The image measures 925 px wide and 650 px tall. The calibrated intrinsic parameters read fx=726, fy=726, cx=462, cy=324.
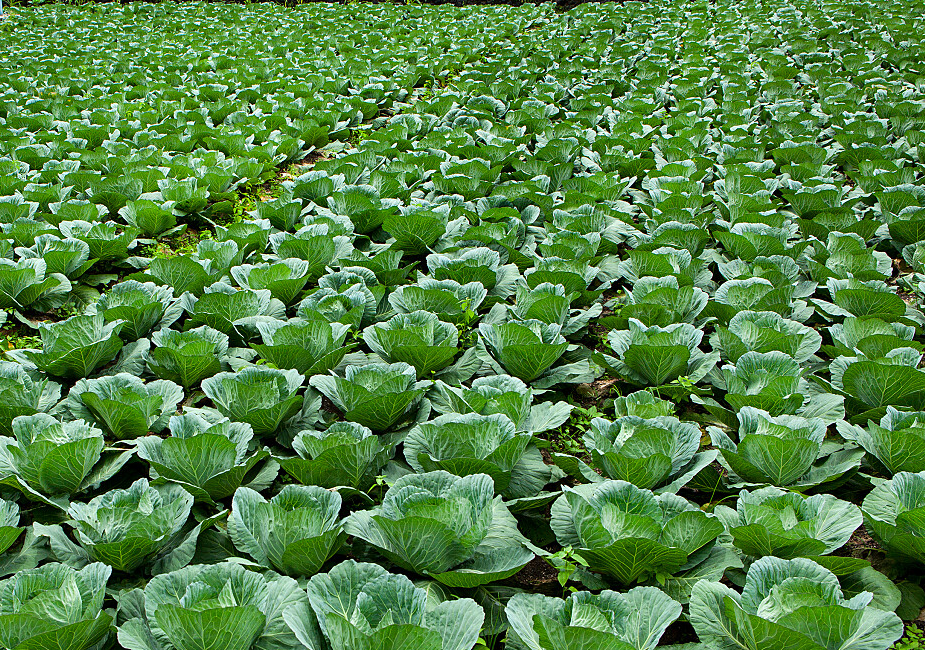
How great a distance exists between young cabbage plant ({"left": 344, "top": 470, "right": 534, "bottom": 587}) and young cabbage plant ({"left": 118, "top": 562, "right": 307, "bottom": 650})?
29 cm

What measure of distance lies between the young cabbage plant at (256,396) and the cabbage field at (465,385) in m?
0.02

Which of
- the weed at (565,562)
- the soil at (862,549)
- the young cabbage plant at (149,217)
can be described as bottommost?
the soil at (862,549)

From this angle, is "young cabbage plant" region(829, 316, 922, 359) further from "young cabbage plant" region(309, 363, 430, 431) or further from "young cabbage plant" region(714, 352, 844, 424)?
"young cabbage plant" region(309, 363, 430, 431)

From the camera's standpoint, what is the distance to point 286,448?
280 centimetres

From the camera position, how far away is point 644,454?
2.50 m

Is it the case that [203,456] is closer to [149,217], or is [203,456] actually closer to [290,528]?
[290,528]

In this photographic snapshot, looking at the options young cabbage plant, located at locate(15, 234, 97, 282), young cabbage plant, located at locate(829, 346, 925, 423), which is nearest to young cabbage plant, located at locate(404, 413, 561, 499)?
young cabbage plant, located at locate(829, 346, 925, 423)

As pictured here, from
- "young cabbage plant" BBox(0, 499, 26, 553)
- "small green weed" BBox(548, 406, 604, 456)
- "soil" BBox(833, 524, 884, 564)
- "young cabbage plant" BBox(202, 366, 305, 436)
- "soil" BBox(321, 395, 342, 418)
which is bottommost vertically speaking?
"soil" BBox(833, 524, 884, 564)

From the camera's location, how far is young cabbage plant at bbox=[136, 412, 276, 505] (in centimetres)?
241

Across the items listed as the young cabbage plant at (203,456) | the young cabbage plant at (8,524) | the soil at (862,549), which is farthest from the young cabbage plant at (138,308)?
the soil at (862,549)

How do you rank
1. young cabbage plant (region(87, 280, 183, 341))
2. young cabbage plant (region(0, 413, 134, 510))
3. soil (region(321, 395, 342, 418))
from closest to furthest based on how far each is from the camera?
young cabbage plant (region(0, 413, 134, 510)), soil (region(321, 395, 342, 418)), young cabbage plant (region(87, 280, 183, 341))

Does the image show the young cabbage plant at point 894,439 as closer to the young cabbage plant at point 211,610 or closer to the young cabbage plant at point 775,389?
the young cabbage plant at point 775,389

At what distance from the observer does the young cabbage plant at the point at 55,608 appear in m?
1.78

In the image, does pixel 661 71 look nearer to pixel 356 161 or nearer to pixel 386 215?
pixel 356 161
